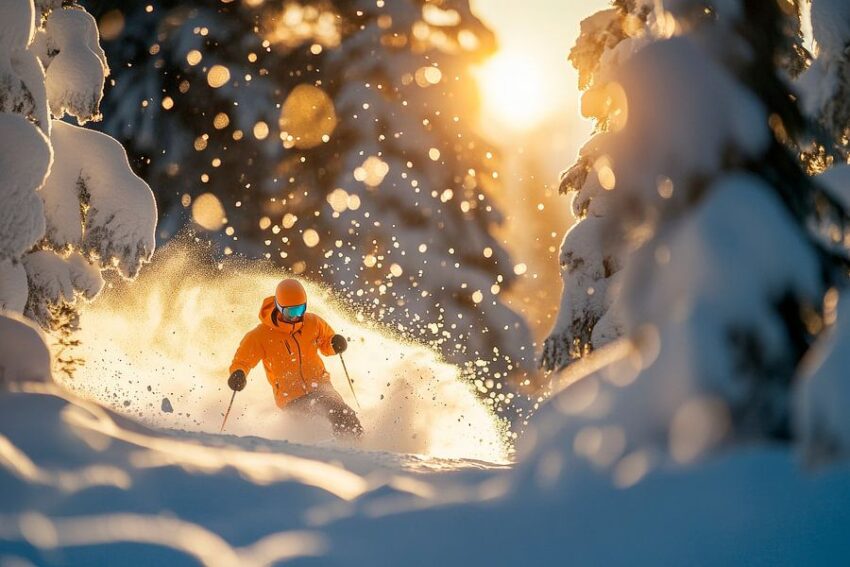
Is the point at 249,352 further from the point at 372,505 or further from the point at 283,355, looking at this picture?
the point at 372,505

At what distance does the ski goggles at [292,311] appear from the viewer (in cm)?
1048

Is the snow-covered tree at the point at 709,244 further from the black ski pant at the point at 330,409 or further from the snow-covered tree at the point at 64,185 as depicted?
the snow-covered tree at the point at 64,185

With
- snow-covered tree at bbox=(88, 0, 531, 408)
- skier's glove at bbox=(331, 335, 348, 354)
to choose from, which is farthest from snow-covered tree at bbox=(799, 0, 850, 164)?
snow-covered tree at bbox=(88, 0, 531, 408)

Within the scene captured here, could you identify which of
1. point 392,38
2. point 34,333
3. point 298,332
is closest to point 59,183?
point 298,332

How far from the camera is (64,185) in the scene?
917 centimetres

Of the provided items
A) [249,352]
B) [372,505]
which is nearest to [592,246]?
[249,352]

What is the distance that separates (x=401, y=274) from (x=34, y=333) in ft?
54.5

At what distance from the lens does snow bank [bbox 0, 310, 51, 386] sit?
4262 mm

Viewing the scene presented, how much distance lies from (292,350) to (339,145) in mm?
10189

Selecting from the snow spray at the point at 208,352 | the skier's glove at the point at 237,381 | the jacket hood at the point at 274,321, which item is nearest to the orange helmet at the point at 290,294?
the jacket hood at the point at 274,321

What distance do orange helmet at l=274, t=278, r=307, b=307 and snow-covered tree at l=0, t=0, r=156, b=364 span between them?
171 centimetres

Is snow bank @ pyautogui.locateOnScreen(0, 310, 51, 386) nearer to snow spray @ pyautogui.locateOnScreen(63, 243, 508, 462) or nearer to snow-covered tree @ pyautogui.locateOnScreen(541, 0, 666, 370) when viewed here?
snow-covered tree @ pyautogui.locateOnScreen(541, 0, 666, 370)

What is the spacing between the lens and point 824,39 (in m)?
6.73

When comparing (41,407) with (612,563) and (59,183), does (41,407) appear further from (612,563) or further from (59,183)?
(59,183)
